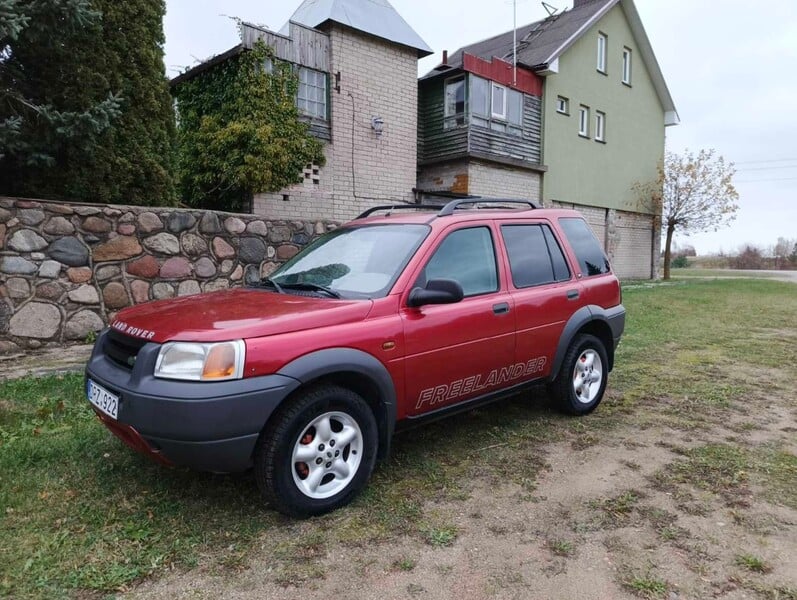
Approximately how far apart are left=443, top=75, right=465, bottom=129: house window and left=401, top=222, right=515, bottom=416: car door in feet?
45.8

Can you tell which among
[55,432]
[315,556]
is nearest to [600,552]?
[315,556]

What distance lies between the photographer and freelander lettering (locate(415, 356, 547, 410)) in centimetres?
357

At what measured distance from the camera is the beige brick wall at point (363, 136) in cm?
1422

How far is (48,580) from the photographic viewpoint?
2.45 m

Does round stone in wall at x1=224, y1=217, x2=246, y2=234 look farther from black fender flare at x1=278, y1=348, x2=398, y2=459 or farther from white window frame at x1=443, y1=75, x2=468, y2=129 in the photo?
white window frame at x1=443, y1=75, x2=468, y2=129

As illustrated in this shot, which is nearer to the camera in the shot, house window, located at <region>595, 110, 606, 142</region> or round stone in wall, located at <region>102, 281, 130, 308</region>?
round stone in wall, located at <region>102, 281, 130, 308</region>

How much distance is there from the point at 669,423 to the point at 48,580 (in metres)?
4.39

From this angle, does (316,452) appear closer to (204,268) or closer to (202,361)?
(202,361)

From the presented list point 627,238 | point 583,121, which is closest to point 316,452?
point 583,121

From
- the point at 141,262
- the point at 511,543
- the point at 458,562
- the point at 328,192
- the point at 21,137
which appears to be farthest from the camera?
the point at 328,192

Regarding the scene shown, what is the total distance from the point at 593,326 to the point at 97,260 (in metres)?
5.63

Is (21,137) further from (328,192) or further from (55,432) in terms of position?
(328,192)

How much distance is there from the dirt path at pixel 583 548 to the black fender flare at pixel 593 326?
0.85 m

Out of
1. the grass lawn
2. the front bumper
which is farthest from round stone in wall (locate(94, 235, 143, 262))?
the front bumper
